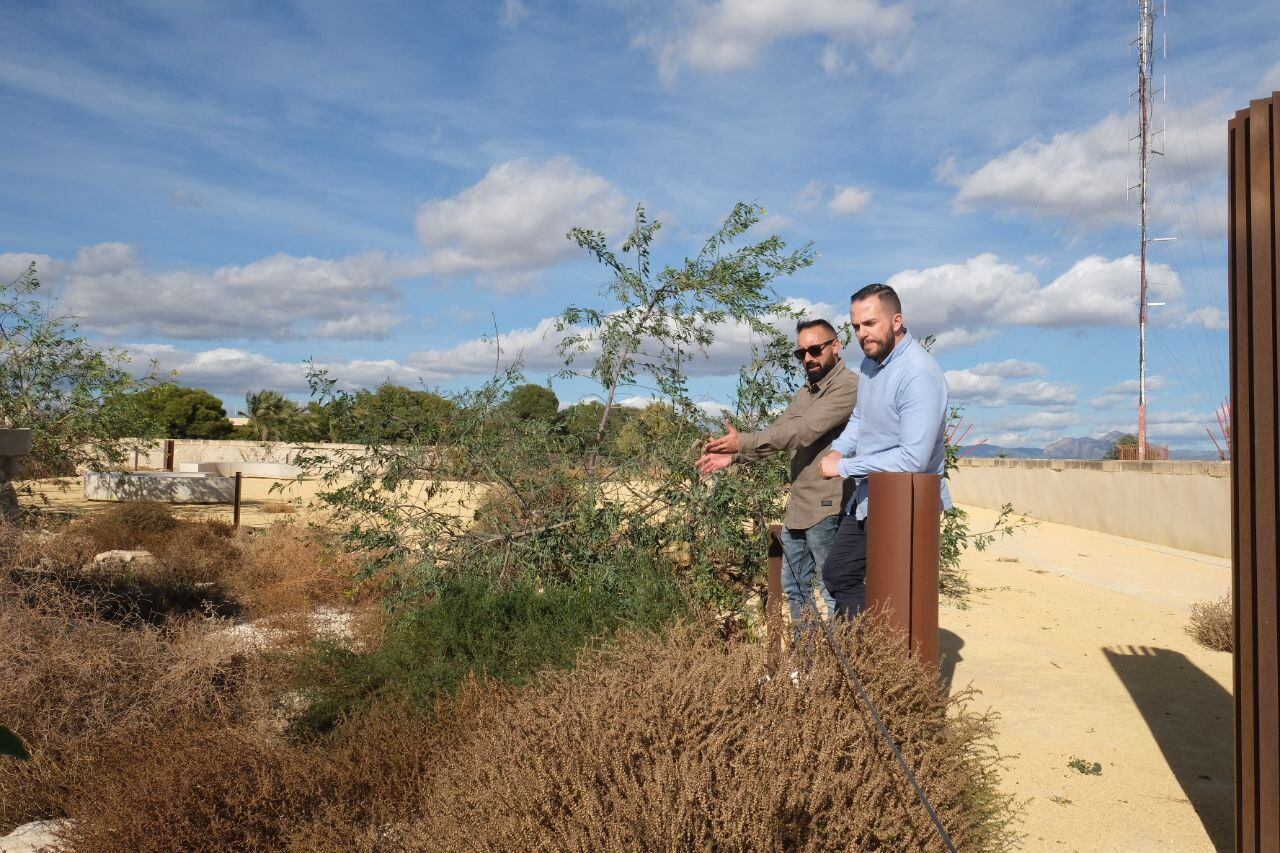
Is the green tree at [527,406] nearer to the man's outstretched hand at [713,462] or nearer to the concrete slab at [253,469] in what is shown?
the man's outstretched hand at [713,462]

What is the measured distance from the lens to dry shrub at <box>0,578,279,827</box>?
10.6ft

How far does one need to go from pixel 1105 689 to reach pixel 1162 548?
34.9ft

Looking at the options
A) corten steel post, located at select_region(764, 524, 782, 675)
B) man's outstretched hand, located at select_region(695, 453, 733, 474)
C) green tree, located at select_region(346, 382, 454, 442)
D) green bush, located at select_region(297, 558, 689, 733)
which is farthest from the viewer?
green tree, located at select_region(346, 382, 454, 442)

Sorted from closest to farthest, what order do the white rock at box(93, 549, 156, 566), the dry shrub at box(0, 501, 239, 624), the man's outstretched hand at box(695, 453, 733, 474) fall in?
the man's outstretched hand at box(695, 453, 733, 474) < the dry shrub at box(0, 501, 239, 624) < the white rock at box(93, 549, 156, 566)

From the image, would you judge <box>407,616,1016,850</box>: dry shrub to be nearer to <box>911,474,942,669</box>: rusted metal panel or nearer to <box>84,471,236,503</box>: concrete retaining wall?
<box>911,474,942,669</box>: rusted metal panel

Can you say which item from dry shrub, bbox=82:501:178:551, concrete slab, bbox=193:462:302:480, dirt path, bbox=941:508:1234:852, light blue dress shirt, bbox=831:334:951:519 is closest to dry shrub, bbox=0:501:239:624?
dry shrub, bbox=82:501:178:551

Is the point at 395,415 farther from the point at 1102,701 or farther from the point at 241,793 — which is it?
the point at 1102,701

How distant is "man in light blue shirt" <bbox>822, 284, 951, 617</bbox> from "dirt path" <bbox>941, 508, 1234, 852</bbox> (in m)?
1.08

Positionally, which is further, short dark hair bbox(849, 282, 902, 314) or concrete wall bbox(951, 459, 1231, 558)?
concrete wall bbox(951, 459, 1231, 558)

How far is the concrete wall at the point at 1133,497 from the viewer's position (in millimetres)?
13578

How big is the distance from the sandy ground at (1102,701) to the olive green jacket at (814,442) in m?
1.32

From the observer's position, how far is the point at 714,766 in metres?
2.27

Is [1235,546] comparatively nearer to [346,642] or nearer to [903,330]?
[903,330]

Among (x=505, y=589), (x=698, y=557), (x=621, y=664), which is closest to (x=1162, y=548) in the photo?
(x=698, y=557)
